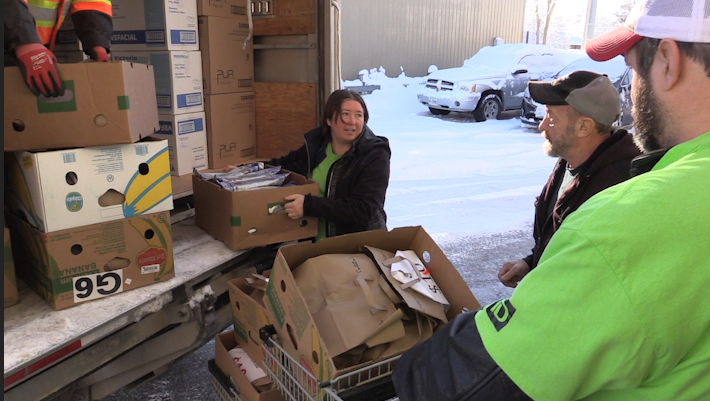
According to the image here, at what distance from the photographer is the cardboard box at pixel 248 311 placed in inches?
76.7

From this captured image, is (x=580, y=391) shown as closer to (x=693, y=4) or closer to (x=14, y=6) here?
(x=693, y=4)

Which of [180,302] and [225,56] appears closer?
[180,302]

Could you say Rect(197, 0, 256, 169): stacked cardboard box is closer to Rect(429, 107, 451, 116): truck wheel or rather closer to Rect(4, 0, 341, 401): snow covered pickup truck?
Rect(4, 0, 341, 401): snow covered pickup truck

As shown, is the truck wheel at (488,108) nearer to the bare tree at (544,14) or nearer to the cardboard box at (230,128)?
the cardboard box at (230,128)

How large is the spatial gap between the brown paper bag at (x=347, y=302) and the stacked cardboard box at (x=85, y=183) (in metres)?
0.72

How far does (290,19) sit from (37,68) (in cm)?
193

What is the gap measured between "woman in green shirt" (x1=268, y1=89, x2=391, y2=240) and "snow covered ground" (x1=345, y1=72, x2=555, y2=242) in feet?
7.49

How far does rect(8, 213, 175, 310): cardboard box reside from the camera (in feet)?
6.26

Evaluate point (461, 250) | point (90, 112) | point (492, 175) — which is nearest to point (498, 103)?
point (492, 175)

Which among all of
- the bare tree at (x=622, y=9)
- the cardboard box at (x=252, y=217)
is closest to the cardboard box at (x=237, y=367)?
the cardboard box at (x=252, y=217)

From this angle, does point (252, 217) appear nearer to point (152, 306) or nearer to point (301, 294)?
point (152, 306)

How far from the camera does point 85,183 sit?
1917mm

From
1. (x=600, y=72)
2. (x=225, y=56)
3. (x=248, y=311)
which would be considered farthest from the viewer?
(x=600, y=72)

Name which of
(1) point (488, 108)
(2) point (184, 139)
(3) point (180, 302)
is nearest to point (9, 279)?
(3) point (180, 302)
